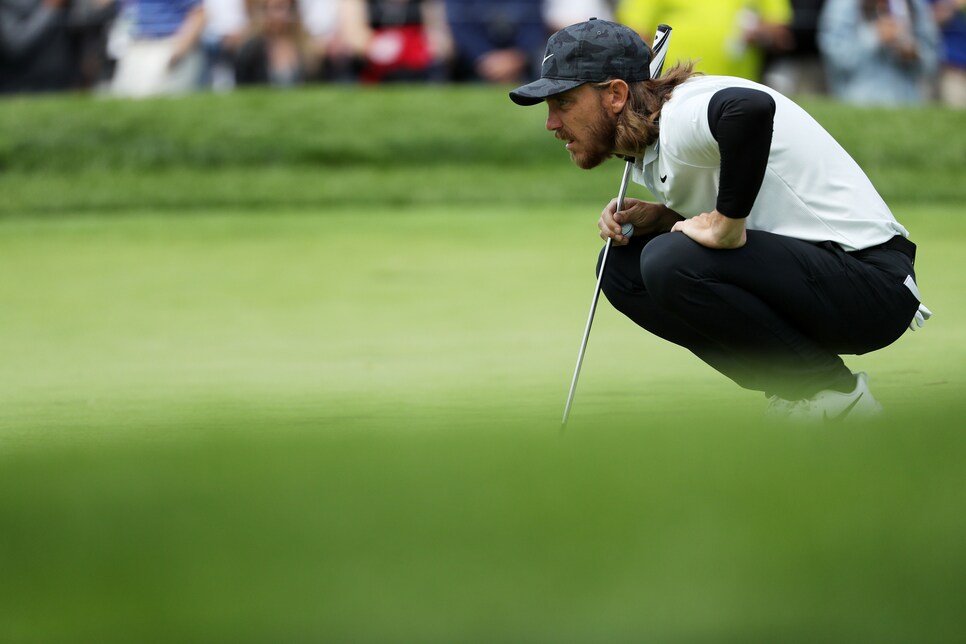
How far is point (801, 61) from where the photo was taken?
10.4m

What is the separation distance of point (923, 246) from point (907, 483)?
459 centimetres

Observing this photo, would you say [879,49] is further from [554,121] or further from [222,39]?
[554,121]

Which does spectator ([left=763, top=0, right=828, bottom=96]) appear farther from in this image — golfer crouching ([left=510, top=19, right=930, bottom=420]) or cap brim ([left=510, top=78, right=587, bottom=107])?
cap brim ([left=510, top=78, right=587, bottom=107])

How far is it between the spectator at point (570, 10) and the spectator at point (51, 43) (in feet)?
10.2

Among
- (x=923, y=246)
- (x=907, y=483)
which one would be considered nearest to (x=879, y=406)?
(x=907, y=483)

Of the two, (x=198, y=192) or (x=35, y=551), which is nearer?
(x=35, y=551)

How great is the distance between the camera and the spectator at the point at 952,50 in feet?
34.5

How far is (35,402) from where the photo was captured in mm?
3791

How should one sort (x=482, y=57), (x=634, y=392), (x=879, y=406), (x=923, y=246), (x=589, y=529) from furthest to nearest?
1. (x=482, y=57)
2. (x=923, y=246)
3. (x=634, y=392)
4. (x=879, y=406)
5. (x=589, y=529)

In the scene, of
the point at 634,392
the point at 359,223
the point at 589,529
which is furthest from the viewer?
the point at 359,223

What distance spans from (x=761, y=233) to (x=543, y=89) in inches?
22.2

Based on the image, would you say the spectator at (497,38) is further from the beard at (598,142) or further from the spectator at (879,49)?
the beard at (598,142)

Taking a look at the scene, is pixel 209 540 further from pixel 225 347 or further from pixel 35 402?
pixel 225 347

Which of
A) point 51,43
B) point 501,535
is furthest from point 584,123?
point 51,43
